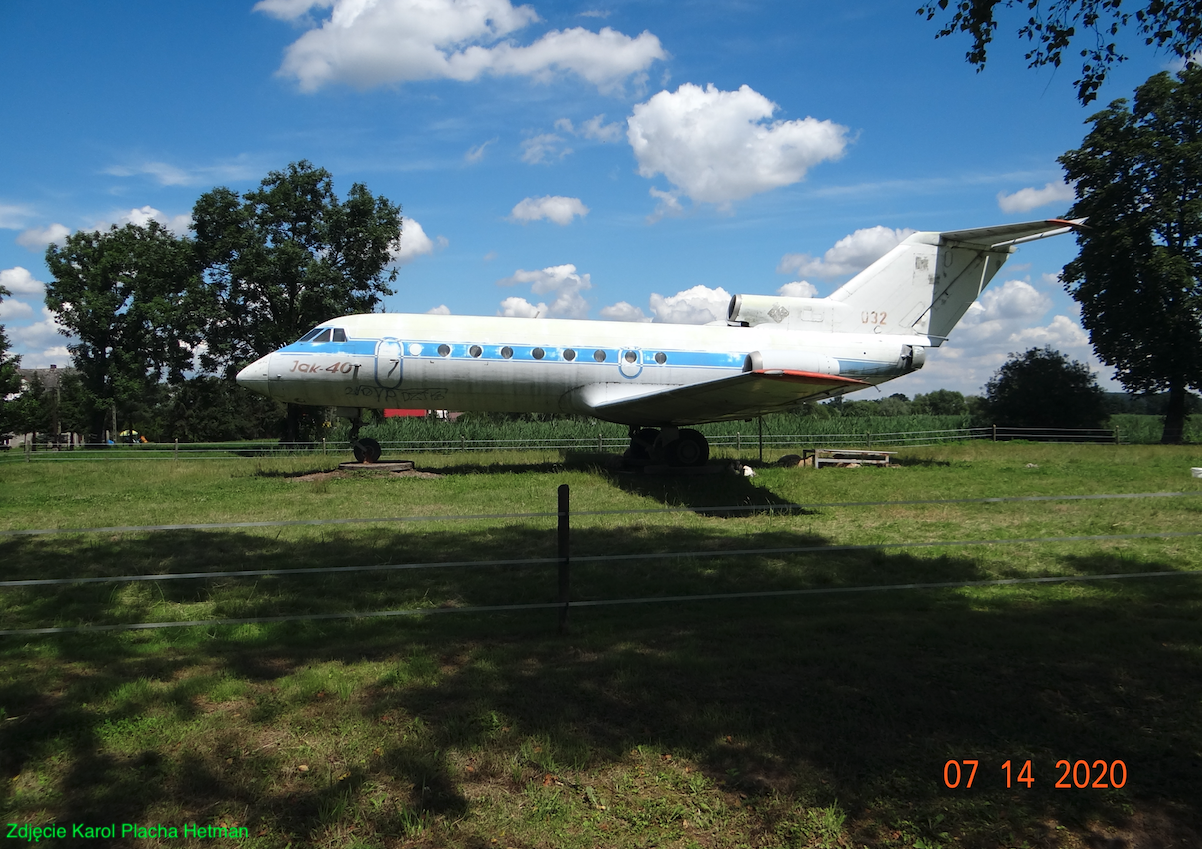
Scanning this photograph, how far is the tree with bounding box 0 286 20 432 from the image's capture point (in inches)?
1374

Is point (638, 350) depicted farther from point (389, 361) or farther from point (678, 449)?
point (389, 361)

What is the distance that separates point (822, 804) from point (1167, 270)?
38403mm

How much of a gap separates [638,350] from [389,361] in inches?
226

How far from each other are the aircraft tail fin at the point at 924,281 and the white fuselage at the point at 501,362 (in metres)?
1.40

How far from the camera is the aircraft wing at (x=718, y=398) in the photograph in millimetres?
12195

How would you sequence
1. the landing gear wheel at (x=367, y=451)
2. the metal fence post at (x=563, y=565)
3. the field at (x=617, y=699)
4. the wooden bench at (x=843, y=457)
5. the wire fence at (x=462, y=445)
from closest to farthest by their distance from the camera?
the field at (x=617, y=699) < the metal fence post at (x=563, y=565) < the landing gear wheel at (x=367, y=451) < the wooden bench at (x=843, y=457) < the wire fence at (x=462, y=445)

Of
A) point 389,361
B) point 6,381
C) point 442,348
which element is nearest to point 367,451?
point 389,361

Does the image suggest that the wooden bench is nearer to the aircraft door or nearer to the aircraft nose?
the aircraft door

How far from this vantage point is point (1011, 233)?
18234 mm

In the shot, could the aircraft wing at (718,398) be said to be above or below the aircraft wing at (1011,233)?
below

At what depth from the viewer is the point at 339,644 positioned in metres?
5.88

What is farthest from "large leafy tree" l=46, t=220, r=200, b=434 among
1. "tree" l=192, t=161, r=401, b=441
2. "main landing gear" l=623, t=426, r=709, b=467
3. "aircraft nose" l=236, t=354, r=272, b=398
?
"main landing gear" l=623, t=426, r=709, b=467
